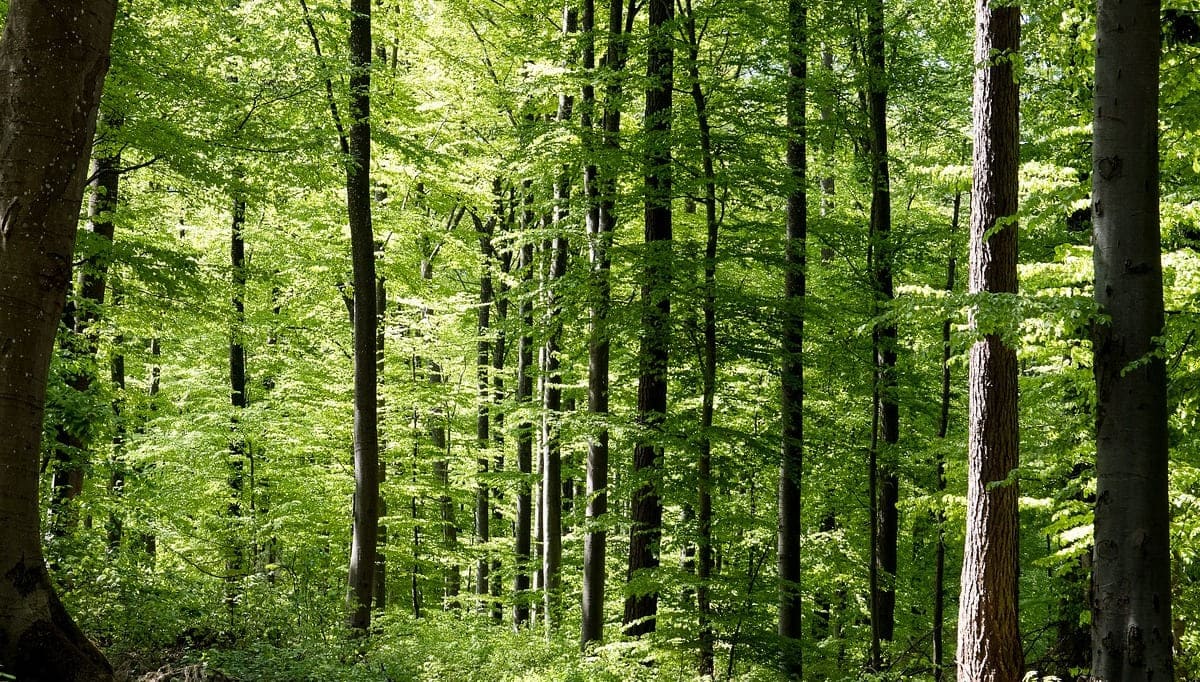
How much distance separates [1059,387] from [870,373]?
14.5ft

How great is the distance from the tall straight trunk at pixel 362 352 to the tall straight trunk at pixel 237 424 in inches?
96.7

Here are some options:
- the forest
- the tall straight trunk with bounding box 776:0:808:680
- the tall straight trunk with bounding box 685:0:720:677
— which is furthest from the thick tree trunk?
the tall straight trunk with bounding box 776:0:808:680

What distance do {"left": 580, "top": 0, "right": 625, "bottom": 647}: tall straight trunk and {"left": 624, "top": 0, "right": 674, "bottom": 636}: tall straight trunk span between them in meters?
0.43

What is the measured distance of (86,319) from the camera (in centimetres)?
1222

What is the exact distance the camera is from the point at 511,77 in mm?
16578

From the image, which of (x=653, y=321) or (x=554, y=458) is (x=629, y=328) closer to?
(x=653, y=321)

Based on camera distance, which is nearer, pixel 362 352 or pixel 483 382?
pixel 362 352

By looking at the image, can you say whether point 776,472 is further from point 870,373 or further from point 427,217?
point 427,217

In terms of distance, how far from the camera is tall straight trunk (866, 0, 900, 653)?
10.8 m

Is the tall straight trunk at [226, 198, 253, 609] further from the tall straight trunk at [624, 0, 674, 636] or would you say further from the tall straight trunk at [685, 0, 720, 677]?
the tall straight trunk at [685, 0, 720, 677]

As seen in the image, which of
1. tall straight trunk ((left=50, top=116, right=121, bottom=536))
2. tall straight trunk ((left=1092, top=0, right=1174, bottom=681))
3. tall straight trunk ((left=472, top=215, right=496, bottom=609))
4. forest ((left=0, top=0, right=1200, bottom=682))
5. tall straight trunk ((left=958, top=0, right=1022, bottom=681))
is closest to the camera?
tall straight trunk ((left=1092, top=0, right=1174, bottom=681))

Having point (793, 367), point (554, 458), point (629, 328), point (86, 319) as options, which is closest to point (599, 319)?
point (629, 328)

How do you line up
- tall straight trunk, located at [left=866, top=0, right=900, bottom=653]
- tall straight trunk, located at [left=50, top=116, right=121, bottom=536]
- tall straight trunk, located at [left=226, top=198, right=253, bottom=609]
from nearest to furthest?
tall straight trunk, located at [left=50, top=116, right=121, bottom=536], tall straight trunk, located at [left=866, top=0, right=900, bottom=653], tall straight trunk, located at [left=226, top=198, right=253, bottom=609]

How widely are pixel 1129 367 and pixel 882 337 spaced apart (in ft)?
23.9
